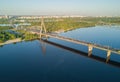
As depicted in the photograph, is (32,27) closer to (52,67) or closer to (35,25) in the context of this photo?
(35,25)

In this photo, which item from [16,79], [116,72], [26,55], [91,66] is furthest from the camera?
[26,55]

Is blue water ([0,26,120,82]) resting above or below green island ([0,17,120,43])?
below

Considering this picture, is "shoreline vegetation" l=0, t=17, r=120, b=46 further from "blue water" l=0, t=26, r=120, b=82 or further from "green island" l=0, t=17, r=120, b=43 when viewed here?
"blue water" l=0, t=26, r=120, b=82

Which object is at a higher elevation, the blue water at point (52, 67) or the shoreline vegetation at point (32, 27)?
the shoreline vegetation at point (32, 27)

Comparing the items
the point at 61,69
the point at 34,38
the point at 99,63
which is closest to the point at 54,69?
the point at 61,69

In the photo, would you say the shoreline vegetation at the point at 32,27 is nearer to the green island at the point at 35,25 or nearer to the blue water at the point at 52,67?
the green island at the point at 35,25

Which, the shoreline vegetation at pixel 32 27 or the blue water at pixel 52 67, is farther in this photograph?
the shoreline vegetation at pixel 32 27

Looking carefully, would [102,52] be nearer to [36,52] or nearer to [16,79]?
[36,52]

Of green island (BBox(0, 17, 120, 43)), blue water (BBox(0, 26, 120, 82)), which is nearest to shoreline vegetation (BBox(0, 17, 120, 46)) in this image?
green island (BBox(0, 17, 120, 43))

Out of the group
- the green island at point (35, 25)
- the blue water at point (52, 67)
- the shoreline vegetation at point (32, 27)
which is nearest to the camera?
the blue water at point (52, 67)

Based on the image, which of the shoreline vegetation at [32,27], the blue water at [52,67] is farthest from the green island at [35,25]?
the blue water at [52,67]

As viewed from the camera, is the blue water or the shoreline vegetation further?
the shoreline vegetation
